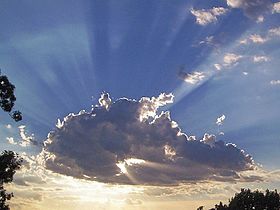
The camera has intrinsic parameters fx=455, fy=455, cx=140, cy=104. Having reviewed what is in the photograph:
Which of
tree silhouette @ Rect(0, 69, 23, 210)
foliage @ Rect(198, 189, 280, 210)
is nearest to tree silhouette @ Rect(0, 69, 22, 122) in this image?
tree silhouette @ Rect(0, 69, 23, 210)

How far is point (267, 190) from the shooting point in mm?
119000

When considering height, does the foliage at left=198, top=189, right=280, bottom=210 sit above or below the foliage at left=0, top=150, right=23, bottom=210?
above

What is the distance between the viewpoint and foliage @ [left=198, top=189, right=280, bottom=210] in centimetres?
11536

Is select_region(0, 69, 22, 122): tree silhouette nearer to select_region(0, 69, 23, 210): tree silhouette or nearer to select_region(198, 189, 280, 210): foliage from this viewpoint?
select_region(0, 69, 23, 210): tree silhouette

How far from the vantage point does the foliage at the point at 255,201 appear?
115363 mm

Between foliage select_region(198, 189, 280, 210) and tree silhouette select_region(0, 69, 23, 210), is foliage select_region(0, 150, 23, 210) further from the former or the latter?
foliage select_region(198, 189, 280, 210)

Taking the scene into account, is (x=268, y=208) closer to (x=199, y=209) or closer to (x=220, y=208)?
(x=220, y=208)

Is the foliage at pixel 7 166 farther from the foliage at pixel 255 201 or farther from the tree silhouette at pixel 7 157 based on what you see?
the foliage at pixel 255 201

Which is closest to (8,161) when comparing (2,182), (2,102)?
(2,182)

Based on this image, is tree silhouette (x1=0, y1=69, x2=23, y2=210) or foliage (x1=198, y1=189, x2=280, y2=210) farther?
foliage (x1=198, y1=189, x2=280, y2=210)

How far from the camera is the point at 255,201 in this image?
383ft

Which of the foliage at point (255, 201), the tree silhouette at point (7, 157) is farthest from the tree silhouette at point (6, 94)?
the foliage at point (255, 201)

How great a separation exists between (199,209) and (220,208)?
8729 millimetres

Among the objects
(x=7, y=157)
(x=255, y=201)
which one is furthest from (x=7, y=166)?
(x=255, y=201)
